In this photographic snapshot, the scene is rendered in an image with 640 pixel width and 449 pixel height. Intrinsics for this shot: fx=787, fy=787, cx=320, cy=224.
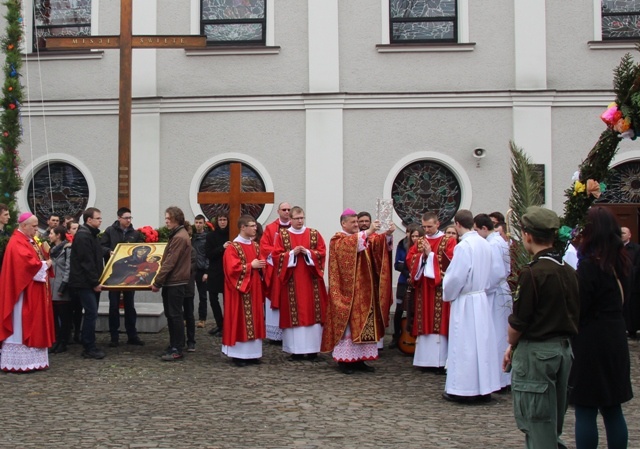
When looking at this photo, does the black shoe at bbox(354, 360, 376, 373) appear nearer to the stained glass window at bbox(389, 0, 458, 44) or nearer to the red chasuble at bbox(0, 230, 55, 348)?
the red chasuble at bbox(0, 230, 55, 348)

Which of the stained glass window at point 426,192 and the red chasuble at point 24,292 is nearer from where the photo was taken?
the red chasuble at point 24,292

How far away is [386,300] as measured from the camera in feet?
30.7

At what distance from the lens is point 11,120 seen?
11.7m

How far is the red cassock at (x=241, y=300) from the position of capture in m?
9.41

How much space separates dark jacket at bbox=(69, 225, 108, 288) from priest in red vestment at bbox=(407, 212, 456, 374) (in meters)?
3.89

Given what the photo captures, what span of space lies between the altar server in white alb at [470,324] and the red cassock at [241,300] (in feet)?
8.81

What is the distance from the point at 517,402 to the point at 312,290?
5.41 meters

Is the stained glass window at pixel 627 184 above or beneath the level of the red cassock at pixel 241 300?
above

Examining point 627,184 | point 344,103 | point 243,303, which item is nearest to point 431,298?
point 243,303

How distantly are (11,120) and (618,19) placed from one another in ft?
33.4

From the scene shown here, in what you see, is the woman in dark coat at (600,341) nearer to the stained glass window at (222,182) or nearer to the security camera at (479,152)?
the security camera at (479,152)

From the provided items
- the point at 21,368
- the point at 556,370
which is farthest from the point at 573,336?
the point at 21,368

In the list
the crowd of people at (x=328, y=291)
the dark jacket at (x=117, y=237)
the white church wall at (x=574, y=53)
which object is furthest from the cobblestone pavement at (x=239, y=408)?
the white church wall at (x=574, y=53)

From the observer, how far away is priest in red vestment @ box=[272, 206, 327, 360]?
9.80 metres
